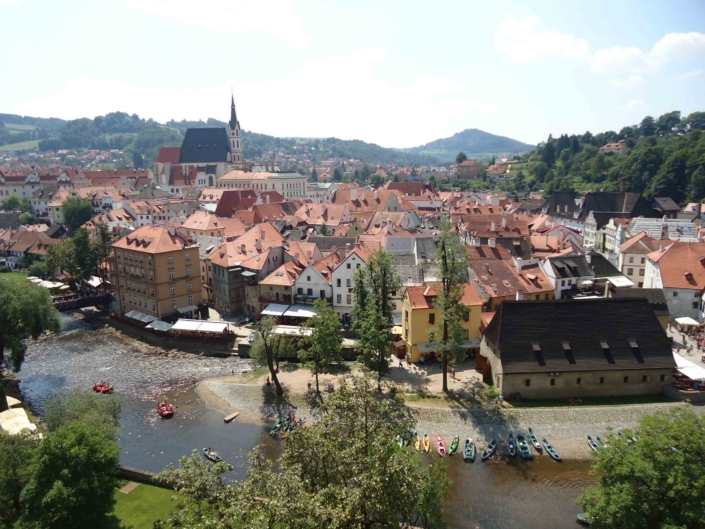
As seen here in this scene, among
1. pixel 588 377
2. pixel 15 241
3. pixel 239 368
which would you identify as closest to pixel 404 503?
pixel 588 377

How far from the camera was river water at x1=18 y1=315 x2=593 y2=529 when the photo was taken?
94.5ft

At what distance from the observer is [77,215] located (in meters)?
107

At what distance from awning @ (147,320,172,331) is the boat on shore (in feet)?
121

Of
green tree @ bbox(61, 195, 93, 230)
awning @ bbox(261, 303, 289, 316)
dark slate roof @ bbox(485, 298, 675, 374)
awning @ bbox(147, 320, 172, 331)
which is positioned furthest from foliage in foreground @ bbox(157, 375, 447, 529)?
green tree @ bbox(61, 195, 93, 230)

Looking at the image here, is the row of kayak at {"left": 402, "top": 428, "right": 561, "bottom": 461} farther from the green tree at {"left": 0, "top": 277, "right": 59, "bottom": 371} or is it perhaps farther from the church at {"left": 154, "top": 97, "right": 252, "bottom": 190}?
the church at {"left": 154, "top": 97, "right": 252, "bottom": 190}

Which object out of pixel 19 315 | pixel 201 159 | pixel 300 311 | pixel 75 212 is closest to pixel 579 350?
pixel 300 311

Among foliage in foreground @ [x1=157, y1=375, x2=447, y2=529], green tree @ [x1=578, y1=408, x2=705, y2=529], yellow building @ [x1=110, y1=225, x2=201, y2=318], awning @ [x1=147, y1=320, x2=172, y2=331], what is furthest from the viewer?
yellow building @ [x1=110, y1=225, x2=201, y2=318]

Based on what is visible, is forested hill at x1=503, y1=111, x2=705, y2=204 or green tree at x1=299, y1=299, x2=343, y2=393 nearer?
green tree at x1=299, y1=299, x2=343, y2=393

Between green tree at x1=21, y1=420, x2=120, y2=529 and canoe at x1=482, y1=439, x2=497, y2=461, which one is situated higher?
green tree at x1=21, y1=420, x2=120, y2=529

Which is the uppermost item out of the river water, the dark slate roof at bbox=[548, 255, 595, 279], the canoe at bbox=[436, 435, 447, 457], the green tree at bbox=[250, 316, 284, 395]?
the dark slate roof at bbox=[548, 255, 595, 279]

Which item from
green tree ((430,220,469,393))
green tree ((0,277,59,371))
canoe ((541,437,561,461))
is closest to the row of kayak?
canoe ((541,437,561,461))

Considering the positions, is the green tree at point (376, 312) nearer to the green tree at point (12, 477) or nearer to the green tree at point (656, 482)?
the green tree at point (656, 482)

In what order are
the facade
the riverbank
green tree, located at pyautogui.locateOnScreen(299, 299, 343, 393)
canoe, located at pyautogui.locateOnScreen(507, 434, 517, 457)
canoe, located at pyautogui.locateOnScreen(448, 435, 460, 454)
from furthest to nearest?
green tree, located at pyautogui.locateOnScreen(299, 299, 343, 393) < the facade < the riverbank < canoe, located at pyautogui.locateOnScreen(448, 435, 460, 454) < canoe, located at pyautogui.locateOnScreen(507, 434, 517, 457)

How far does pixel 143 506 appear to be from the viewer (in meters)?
27.9
